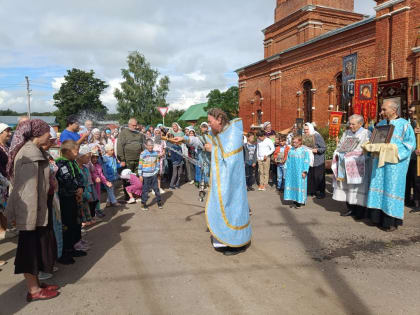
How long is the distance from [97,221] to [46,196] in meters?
3.01

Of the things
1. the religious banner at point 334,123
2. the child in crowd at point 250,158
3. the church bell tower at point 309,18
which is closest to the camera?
the child in crowd at point 250,158

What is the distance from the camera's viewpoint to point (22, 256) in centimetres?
312

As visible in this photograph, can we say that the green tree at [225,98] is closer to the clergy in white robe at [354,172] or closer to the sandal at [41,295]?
the clergy in white robe at [354,172]

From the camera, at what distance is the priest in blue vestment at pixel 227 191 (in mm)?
4227

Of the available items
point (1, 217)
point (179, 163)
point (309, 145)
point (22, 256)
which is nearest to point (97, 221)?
point (1, 217)

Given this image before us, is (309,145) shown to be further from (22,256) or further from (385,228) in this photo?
(22,256)

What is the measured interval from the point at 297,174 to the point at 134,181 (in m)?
3.91

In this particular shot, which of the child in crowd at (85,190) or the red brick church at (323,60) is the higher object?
the red brick church at (323,60)

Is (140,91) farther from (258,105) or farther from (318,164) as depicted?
(318,164)

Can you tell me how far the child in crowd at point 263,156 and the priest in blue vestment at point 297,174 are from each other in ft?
7.48

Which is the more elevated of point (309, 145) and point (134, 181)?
point (309, 145)

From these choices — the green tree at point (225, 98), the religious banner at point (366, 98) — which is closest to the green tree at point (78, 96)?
the green tree at point (225, 98)

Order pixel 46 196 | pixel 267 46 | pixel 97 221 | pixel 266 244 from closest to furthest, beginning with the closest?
pixel 46 196, pixel 266 244, pixel 97 221, pixel 267 46

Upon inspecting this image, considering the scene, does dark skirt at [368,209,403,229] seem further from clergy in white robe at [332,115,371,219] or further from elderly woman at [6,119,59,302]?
elderly woman at [6,119,59,302]
